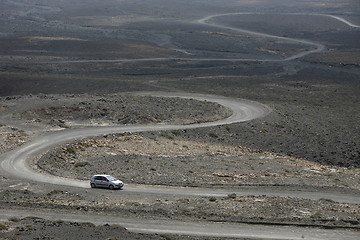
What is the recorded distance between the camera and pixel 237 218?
96.6 ft

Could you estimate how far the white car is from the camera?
36.2 meters

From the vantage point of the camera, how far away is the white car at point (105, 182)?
36188mm

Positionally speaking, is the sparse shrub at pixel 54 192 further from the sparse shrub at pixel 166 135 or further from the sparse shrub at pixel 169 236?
the sparse shrub at pixel 166 135

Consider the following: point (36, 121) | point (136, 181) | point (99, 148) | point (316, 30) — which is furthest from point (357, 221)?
point (316, 30)

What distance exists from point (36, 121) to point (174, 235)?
30.4m

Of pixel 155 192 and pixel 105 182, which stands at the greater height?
pixel 105 182

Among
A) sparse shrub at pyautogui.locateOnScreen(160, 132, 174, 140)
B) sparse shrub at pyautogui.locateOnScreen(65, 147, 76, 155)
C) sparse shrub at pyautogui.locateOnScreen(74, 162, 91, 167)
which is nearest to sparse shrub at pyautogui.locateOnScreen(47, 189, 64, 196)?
sparse shrub at pyautogui.locateOnScreen(74, 162, 91, 167)

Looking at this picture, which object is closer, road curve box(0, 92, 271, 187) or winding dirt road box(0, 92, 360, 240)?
winding dirt road box(0, 92, 360, 240)

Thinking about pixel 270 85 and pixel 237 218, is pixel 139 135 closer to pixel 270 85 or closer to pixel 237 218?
pixel 237 218

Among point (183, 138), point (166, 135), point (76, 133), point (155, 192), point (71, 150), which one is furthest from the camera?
point (183, 138)

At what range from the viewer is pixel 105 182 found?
36344 mm

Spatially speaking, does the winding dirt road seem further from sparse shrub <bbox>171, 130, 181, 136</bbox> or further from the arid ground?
sparse shrub <bbox>171, 130, 181, 136</bbox>

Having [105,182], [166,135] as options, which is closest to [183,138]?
[166,135]

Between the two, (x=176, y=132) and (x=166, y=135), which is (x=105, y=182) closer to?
(x=166, y=135)
